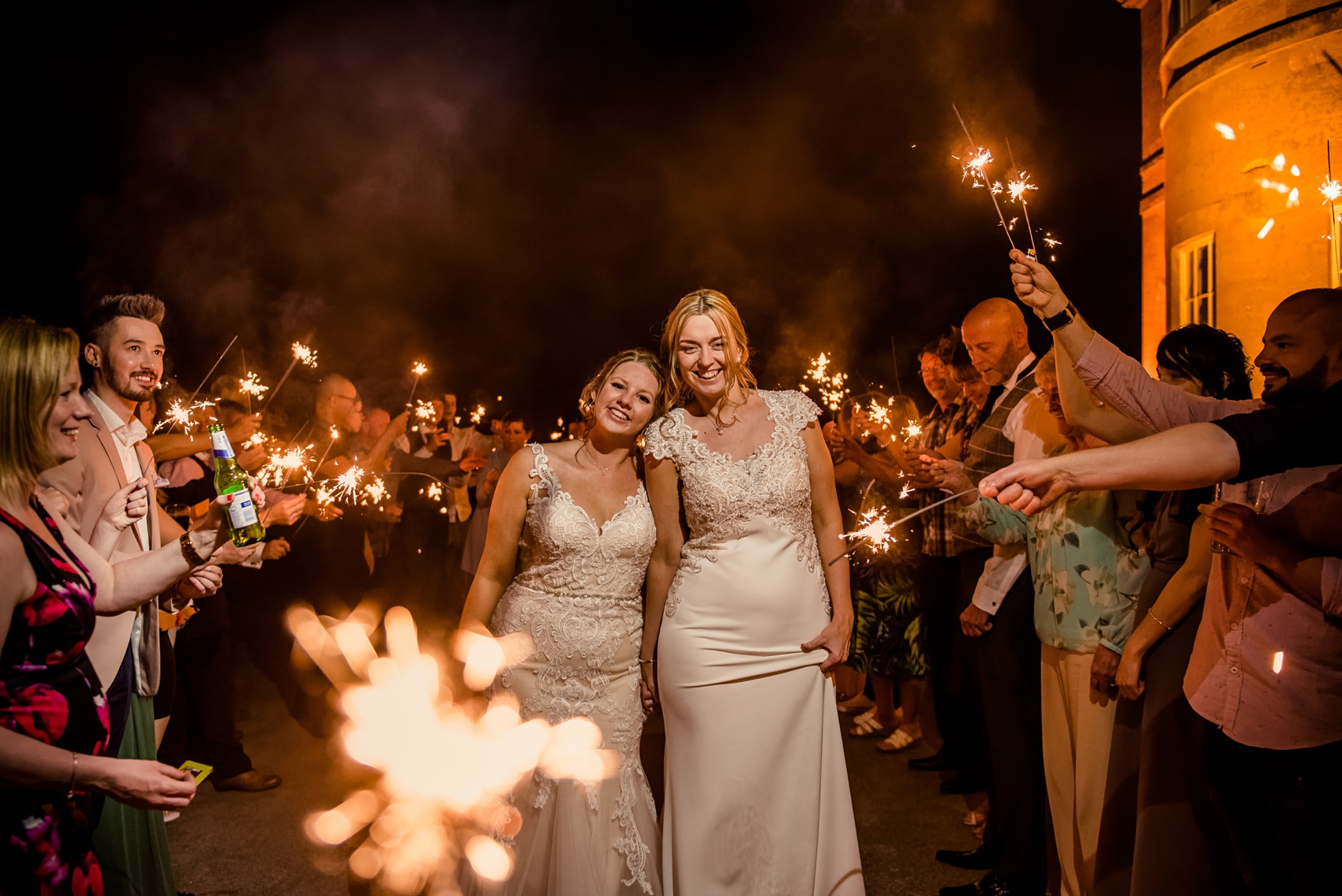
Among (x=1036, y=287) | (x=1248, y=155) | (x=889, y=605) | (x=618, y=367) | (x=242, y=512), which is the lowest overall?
(x=889, y=605)

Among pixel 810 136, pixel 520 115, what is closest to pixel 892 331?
pixel 810 136

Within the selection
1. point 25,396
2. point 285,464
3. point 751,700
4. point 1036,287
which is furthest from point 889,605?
point 25,396

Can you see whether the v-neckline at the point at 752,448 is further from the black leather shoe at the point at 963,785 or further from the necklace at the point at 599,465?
the black leather shoe at the point at 963,785

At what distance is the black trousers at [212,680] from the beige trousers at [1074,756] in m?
4.61

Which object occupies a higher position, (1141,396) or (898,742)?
(1141,396)

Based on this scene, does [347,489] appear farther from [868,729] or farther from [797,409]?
[868,729]

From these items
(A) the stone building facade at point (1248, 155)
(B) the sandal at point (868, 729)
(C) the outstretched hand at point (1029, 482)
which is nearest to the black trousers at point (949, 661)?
(B) the sandal at point (868, 729)

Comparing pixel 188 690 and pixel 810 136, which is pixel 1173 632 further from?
pixel 810 136

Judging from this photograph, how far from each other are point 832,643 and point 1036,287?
1589 mm

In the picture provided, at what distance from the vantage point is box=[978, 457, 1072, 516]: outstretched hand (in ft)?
6.40

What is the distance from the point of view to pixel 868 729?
19.1 feet

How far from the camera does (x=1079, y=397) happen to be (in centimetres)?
287

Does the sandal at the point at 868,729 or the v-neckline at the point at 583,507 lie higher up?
the v-neckline at the point at 583,507

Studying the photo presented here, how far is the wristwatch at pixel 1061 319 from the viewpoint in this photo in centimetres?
269
